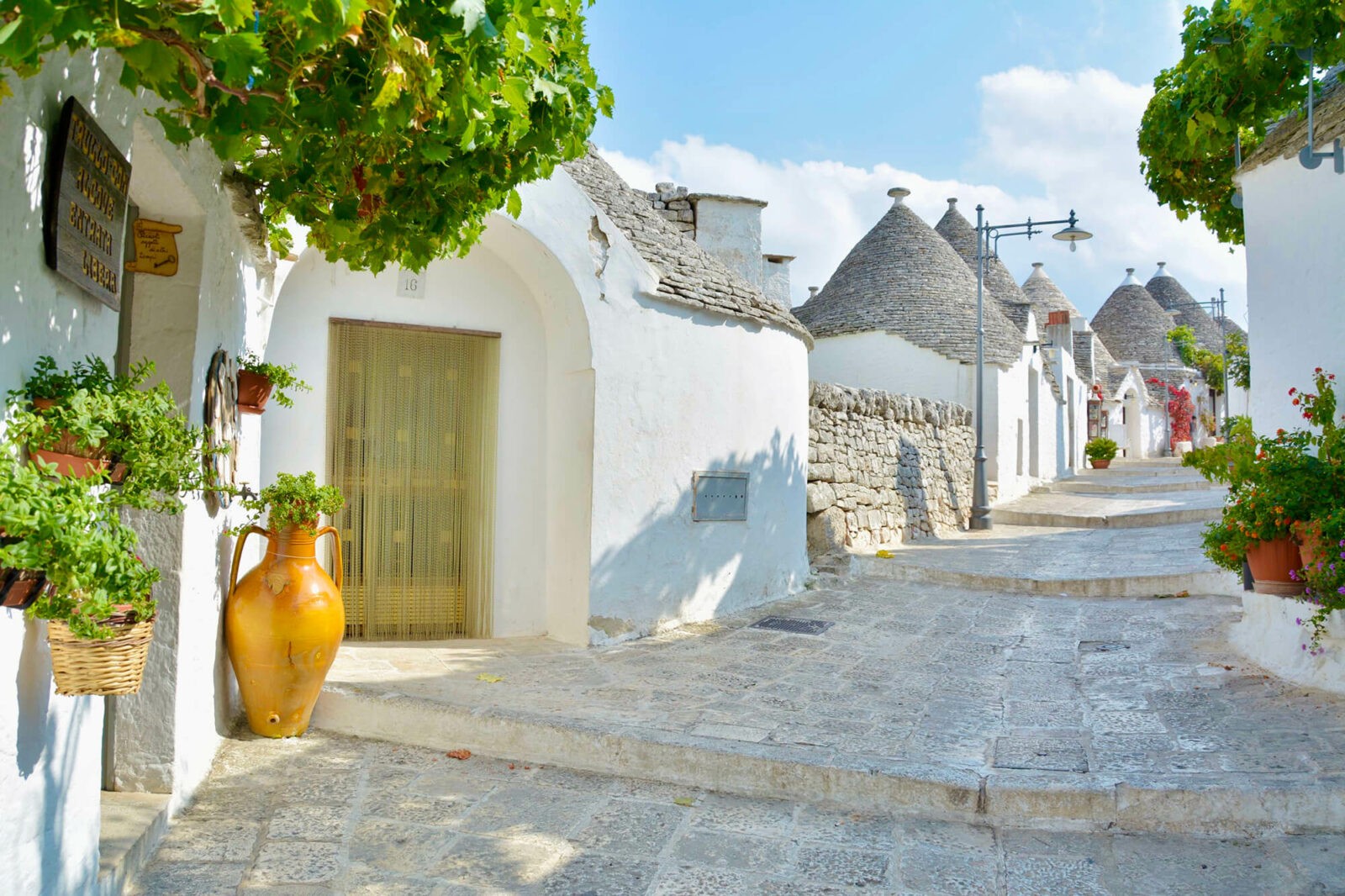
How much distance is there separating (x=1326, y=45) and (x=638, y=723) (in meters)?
4.56

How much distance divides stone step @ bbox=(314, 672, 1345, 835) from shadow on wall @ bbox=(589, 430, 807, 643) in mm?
2023

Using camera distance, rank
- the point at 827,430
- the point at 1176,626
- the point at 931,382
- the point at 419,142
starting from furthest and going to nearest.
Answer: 1. the point at 931,382
2. the point at 827,430
3. the point at 1176,626
4. the point at 419,142

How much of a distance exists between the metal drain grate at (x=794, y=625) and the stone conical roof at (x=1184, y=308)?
1544 inches

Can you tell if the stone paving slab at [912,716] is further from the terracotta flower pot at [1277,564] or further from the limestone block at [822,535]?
the limestone block at [822,535]

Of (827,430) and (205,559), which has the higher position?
(827,430)

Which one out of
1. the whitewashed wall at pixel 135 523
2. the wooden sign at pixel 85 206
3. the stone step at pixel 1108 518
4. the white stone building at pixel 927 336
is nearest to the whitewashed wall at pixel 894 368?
the white stone building at pixel 927 336

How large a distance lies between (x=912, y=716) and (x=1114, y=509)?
14.0m

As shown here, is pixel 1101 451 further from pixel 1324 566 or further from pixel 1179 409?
pixel 1324 566

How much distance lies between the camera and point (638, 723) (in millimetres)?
4672

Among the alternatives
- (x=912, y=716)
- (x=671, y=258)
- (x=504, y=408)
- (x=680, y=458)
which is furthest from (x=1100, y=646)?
(x=504, y=408)

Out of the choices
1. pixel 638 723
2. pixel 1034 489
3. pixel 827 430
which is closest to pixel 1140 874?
pixel 638 723

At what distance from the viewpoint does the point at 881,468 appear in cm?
1276

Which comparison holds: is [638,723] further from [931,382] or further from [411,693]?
[931,382]

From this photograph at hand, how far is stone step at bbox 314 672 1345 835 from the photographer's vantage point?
12.3 feet
